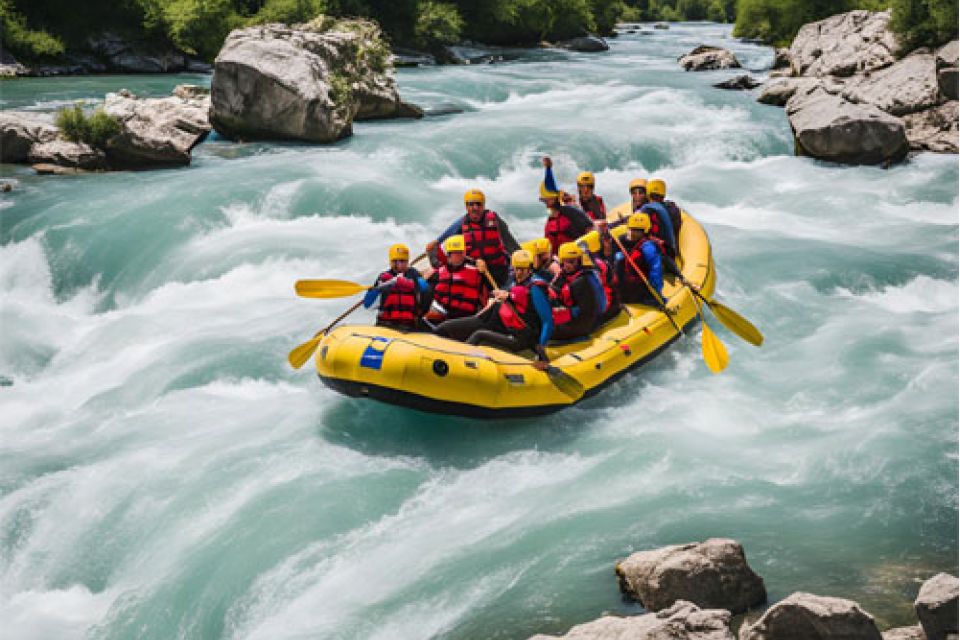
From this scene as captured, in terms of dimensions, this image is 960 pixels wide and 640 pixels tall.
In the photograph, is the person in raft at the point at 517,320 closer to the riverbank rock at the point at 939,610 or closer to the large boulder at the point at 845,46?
the riverbank rock at the point at 939,610

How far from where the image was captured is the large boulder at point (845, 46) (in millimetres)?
16844

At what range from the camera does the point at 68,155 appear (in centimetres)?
1134

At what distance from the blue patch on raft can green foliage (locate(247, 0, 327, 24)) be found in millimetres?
18621

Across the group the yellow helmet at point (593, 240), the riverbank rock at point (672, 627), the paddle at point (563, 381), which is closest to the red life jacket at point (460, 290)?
the paddle at point (563, 381)

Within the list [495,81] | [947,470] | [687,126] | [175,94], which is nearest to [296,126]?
[175,94]

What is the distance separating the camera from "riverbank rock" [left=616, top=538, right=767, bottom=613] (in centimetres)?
406

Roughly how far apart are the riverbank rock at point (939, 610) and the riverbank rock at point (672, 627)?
83 cm

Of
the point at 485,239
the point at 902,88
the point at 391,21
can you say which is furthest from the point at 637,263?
the point at 391,21

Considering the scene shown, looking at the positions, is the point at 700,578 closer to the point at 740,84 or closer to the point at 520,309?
the point at 520,309

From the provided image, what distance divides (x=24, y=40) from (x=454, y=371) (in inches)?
695

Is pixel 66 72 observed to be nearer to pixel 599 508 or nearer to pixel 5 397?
pixel 5 397

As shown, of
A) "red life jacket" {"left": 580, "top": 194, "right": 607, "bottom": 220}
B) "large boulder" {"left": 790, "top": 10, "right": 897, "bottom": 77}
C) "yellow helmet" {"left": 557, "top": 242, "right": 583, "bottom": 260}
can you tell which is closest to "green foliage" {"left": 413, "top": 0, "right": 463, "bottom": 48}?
"large boulder" {"left": 790, "top": 10, "right": 897, "bottom": 77}

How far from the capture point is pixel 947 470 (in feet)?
18.3

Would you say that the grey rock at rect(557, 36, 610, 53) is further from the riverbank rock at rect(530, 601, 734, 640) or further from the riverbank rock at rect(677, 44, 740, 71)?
the riverbank rock at rect(530, 601, 734, 640)
